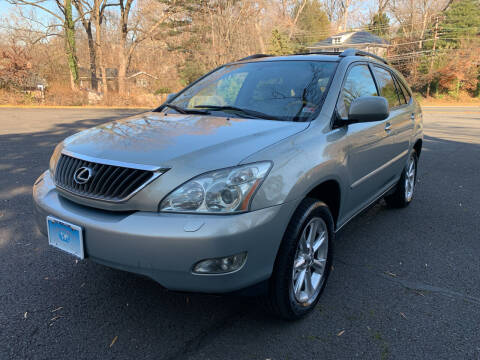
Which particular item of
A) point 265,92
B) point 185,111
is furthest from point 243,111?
point 185,111

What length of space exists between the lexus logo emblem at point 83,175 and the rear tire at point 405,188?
354 centimetres

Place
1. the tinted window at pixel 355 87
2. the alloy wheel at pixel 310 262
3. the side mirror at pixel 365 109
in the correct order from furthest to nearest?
1. the tinted window at pixel 355 87
2. the side mirror at pixel 365 109
3. the alloy wheel at pixel 310 262

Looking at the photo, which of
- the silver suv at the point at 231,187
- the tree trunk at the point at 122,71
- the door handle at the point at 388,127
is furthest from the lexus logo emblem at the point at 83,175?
the tree trunk at the point at 122,71

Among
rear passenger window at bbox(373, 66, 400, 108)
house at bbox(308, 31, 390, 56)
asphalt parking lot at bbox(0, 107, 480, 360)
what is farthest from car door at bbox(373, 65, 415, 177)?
house at bbox(308, 31, 390, 56)

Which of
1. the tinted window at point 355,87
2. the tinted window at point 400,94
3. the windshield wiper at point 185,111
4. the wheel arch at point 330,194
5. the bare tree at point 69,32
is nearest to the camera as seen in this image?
the wheel arch at point 330,194

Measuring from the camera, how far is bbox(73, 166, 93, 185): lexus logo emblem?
7.08 feet

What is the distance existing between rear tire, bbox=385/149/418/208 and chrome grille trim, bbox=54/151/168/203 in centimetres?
339

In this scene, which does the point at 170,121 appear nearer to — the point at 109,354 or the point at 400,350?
the point at 109,354

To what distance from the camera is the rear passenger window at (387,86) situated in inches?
153

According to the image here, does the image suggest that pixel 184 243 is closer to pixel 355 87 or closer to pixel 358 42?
pixel 355 87

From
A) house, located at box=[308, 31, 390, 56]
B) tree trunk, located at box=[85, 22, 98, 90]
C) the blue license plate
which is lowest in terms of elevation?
the blue license plate

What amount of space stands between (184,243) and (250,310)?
0.95 m

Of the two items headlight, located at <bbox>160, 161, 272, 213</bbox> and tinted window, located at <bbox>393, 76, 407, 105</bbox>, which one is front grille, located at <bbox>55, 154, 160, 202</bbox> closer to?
headlight, located at <bbox>160, 161, 272, 213</bbox>

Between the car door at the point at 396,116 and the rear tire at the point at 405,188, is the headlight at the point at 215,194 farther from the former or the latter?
the rear tire at the point at 405,188
